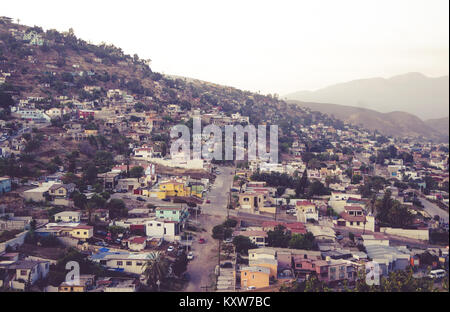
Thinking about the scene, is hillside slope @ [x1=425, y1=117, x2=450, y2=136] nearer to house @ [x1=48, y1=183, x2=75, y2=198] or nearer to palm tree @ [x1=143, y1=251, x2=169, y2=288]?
house @ [x1=48, y1=183, x2=75, y2=198]

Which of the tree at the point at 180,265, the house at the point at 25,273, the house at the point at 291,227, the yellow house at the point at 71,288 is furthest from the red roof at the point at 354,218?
the house at the point at 25,273

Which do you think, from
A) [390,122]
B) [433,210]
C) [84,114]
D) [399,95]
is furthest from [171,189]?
[399,95]

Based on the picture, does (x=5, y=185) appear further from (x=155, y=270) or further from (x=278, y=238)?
(x=278, y=238)

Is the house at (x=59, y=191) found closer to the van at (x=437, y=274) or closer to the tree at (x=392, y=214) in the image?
the tree at (x=392, y=214)

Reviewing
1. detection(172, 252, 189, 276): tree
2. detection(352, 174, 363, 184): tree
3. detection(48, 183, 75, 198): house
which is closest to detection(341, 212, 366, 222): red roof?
detection(352, 174, 363, 184): tree

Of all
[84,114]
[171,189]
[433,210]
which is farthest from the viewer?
[84,114]
